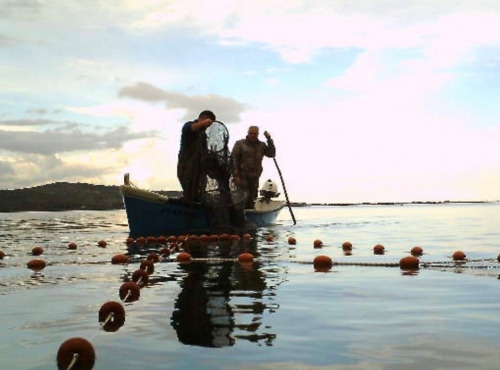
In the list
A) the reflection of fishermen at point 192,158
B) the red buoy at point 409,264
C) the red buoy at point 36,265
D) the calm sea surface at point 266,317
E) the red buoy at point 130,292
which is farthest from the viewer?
the reflection of fishermen at point 192,158

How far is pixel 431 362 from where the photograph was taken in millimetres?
4410

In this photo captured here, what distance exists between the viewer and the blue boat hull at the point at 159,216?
69.6 ft

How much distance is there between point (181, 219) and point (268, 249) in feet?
22.3

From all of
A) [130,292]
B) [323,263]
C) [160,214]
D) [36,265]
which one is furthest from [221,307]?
[160,214]

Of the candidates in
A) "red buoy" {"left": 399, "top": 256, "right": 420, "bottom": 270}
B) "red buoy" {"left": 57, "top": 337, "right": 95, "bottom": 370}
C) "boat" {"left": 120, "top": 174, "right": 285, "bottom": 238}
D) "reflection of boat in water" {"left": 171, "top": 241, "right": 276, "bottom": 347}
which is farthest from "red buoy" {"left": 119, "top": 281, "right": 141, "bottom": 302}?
"boat" {"left": 120, "top": 174, "right": 285, "bottom": 238}

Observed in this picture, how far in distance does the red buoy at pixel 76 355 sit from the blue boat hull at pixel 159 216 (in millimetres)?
16832

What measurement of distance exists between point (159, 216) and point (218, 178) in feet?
8.92

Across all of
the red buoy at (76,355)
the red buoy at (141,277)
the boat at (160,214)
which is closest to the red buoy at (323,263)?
the red buoy at (141,277)

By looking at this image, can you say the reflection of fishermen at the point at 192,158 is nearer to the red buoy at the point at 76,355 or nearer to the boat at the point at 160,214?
the boat at the point at 160,214

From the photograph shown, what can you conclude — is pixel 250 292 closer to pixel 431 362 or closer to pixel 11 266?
pixel 431 362

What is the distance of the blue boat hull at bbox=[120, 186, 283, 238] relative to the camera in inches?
835

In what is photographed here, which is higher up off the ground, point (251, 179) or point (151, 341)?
point (251, 179)

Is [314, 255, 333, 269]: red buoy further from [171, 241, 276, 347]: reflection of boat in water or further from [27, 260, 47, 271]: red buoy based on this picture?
[27, 260, 47, 271]: red buoy

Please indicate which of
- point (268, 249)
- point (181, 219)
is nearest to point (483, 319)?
point (268, 249)
